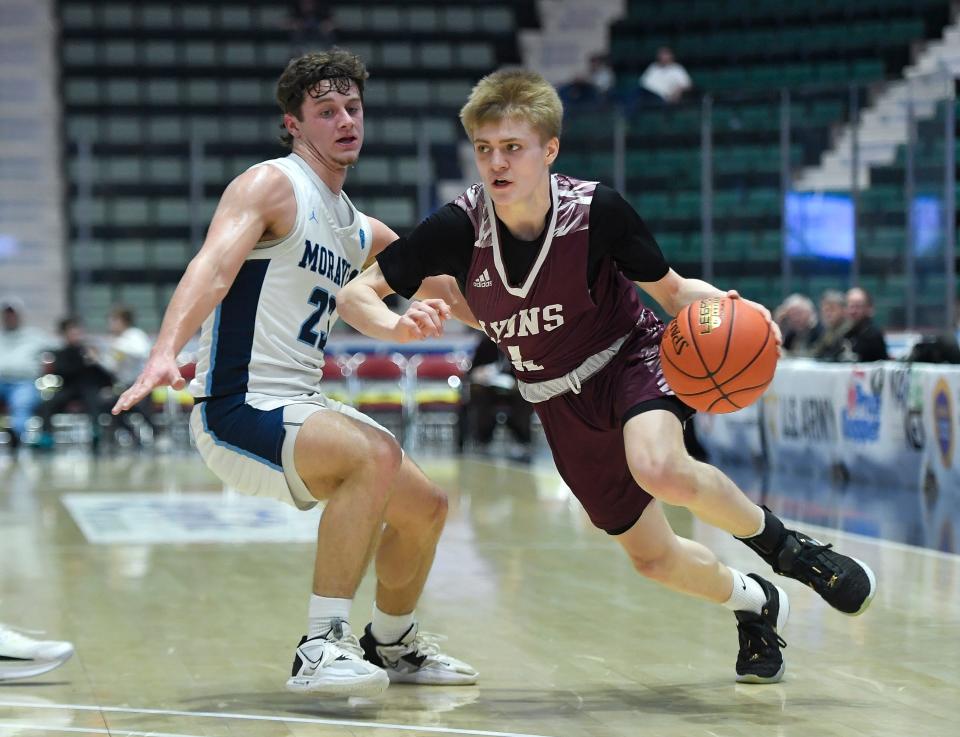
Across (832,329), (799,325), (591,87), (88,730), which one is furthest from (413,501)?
(591,87)

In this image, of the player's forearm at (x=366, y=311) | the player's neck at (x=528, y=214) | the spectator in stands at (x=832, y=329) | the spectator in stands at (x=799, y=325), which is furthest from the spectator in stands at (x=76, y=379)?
the player's neck at (x=528, y=214)

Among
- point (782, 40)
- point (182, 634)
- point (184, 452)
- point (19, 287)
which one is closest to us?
point (182, 634)

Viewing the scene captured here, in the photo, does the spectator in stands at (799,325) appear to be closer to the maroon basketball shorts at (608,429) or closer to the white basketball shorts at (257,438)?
the maroon basketball shorts at (608,429)

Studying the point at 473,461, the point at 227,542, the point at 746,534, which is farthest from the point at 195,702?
the point at 473,461

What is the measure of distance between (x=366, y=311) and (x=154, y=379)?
61 centimetres

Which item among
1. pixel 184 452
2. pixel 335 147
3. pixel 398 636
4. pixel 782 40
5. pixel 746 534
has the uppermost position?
pixel 782 40

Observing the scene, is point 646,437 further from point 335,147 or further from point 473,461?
point 473,461

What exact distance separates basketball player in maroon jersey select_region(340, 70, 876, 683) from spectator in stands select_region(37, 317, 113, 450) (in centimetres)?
1115

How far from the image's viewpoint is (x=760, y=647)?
4.04m

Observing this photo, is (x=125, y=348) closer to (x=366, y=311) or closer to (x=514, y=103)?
(x=366, y=311)

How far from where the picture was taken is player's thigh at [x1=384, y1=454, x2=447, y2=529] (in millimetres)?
3939

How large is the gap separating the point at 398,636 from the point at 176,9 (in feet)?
60.5

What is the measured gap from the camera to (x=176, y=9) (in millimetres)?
21031

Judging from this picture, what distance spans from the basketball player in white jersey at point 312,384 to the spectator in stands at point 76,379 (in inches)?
426
